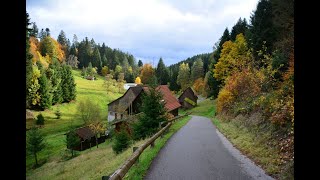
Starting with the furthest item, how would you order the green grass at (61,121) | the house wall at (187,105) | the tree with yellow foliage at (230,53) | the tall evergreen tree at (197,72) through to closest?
the tall evergreen tree at (197,72), the house wall at (187,105), the tree with yellow foliage at (230,53), the green grass at (61,121)

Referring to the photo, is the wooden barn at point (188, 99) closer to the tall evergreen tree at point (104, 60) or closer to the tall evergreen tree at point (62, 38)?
the tall evergreen tree at point (104, 60)

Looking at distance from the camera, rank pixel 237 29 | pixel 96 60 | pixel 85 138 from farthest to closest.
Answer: pixel 96 60 < pixel 237 29 < pixel 85 138

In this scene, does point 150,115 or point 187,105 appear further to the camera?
point 187,105

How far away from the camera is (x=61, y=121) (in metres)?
72.6

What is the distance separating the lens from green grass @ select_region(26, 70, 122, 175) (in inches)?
1869

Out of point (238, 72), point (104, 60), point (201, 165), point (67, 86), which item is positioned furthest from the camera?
point (104, 60)

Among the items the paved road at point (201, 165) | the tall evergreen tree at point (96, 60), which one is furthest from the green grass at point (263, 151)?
the tall evergreen tree at point (96, 60)

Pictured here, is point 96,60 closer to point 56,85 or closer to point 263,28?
point 56,85

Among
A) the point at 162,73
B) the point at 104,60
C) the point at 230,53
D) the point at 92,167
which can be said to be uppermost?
the point at 104,60

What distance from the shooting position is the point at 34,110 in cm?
7662

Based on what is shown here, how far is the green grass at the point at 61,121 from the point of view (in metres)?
47.5

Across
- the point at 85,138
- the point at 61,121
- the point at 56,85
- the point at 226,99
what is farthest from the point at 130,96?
the point at 56,85


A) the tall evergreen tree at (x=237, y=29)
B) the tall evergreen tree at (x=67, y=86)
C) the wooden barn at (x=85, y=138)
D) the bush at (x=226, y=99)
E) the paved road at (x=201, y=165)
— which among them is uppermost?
the tall evergreen tree at (x=237, y=29)
